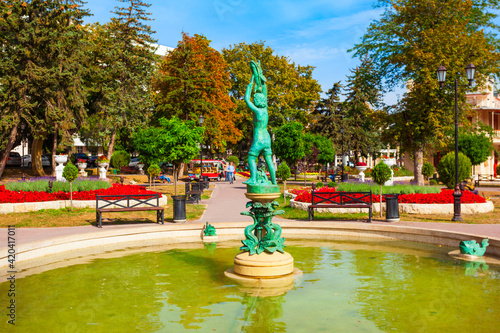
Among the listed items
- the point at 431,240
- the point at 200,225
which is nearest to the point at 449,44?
the point at 431,240

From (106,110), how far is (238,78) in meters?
20.6

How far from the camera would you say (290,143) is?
3212 centimetres

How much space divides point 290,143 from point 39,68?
1987 centimetres

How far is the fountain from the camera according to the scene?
26.3ft

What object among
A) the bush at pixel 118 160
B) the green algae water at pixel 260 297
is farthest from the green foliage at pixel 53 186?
the bush at pixel 118 160

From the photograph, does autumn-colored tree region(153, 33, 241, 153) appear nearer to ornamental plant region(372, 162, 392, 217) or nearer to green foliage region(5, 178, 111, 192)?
green foliage region(5, 178, 111, 192)

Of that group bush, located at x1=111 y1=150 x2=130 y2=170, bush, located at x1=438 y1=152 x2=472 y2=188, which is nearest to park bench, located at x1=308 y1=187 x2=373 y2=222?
bush, located at x1=438 y1=152 x2=472 y2=188

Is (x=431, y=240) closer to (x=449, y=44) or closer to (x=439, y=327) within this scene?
(x=439, y=327)

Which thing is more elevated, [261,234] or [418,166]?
[418,166]

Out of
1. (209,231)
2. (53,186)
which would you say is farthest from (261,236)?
(53,186)

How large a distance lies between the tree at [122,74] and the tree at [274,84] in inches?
634

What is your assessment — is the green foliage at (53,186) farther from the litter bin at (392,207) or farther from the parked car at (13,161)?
the parked car at (13,161)

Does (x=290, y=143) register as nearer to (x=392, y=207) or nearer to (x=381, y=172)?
(x=381, y=172)

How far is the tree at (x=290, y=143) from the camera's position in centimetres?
3219
